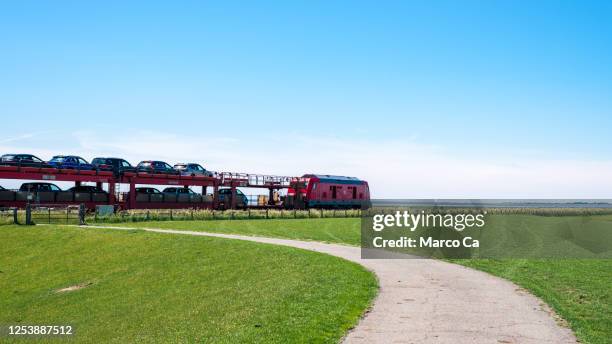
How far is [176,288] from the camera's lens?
17.3 m

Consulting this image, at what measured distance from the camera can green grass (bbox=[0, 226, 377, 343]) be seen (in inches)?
414

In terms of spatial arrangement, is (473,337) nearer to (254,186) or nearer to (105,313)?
(105,313)

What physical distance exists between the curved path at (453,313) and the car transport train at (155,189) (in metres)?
34.7

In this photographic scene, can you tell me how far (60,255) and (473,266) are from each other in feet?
63.0

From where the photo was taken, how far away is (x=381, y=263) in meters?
17.6

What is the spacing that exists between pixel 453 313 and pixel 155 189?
42.3 metres

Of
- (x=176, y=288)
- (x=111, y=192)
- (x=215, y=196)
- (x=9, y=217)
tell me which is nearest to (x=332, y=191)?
(x=215, y=196)

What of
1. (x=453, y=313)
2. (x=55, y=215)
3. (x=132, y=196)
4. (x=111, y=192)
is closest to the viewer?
(x=453, y=313)

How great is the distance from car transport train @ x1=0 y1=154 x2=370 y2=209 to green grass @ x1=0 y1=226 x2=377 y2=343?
13.3m

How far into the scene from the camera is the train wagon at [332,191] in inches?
2184

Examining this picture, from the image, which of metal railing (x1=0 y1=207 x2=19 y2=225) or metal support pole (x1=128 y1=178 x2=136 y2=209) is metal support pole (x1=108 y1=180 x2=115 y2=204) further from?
metal railing (x1=0 y1=207 x2=19 y2=225)

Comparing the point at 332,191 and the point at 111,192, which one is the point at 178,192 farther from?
the point at 332,191

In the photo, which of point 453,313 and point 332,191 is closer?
point 453,313

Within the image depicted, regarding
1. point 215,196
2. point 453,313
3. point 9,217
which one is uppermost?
point 215,196
